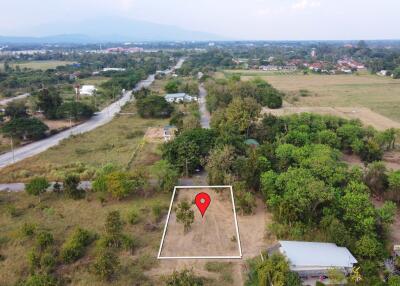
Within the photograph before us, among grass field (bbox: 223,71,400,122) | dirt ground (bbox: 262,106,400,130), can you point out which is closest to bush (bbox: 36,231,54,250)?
dirt ground (bbox: 262,106,400,130)

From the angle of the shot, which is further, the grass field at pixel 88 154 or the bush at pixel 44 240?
A: the grass field at pixel 88 154

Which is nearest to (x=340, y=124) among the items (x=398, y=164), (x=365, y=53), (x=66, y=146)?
(x=398, y=164)

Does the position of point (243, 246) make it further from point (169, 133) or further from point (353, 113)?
point (353, 113)

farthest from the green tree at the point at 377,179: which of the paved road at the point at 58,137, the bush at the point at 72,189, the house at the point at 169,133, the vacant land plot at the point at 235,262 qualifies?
the paved road at the point at 58,137

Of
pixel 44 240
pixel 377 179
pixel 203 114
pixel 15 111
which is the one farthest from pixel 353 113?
pixel 15 111

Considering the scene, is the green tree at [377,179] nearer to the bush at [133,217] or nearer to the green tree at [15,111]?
the bush at [133,217]

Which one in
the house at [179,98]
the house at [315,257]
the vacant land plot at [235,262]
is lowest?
the house at [179,98]

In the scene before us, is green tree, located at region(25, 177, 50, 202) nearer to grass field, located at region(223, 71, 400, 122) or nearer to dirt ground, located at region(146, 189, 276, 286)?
dirt ground, located at region(146, 189, 276, 286)
